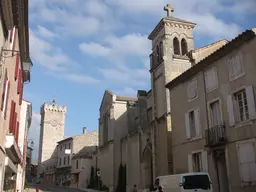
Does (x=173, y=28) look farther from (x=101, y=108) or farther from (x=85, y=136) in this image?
(x=85, y=136)

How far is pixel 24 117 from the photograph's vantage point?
28547mm

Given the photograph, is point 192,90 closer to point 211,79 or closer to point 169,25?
point 211,79

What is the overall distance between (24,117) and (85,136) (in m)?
35.8

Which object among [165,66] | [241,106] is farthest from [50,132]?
[241,106]

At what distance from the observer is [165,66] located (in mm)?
28656

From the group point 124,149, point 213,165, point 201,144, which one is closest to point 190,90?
point 201,144

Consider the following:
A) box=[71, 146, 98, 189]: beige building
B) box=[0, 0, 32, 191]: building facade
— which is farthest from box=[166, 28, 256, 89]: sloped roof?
box=[71, 146, 98, 189]: beige building

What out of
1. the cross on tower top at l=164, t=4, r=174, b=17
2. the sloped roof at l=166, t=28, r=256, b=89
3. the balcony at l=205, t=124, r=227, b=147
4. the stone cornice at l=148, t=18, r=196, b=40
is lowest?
the balcony at l=205, t=124, r=227, b=147

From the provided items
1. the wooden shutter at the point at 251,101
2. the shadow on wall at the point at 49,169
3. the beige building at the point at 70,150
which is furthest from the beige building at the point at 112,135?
the shadow on wall at the point at 49,169

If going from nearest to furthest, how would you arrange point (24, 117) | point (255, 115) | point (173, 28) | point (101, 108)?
1. point (255, 115)
2. point (24, 117)
3. point (173, 28)
4. point (101, 108)

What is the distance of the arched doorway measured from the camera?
31.3 metres

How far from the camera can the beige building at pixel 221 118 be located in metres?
16.4

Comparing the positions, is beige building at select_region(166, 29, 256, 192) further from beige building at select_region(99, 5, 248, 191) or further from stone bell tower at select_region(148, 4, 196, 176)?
stone bell tower at select_region(148, 4, 196, 176)

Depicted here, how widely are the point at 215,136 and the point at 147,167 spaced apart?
14.4 m
